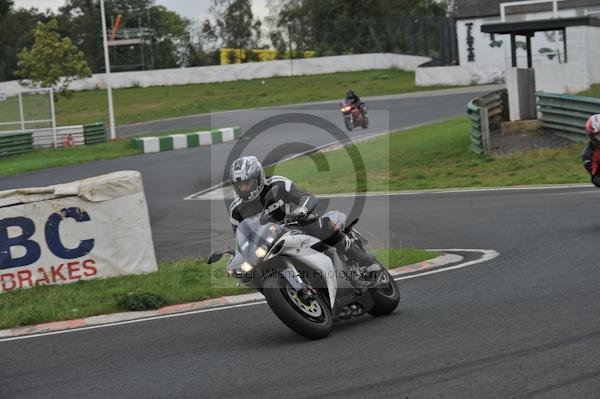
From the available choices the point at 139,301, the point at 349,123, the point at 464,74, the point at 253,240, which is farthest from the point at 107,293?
the point at 464,74

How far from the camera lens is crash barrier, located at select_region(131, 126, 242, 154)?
33750 mm

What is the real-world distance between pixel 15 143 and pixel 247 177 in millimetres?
29921

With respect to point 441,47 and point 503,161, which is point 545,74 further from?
point 441,47

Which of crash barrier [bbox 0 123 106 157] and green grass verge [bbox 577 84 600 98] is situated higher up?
green grass verge [bbox 577 84 600 98]

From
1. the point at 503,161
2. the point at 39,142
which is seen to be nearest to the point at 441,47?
the point at 39,142

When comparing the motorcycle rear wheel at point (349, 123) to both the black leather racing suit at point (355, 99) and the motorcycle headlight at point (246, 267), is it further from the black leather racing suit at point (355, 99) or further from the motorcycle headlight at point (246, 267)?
the motorcycle headlight at point (246, 267)

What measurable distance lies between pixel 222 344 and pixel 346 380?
1827mm

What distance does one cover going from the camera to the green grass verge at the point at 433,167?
2124 centimetres

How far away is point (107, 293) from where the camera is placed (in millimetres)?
Answer: 10609

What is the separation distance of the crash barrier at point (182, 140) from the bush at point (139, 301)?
78.4 feet

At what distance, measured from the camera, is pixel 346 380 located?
21.0 ft

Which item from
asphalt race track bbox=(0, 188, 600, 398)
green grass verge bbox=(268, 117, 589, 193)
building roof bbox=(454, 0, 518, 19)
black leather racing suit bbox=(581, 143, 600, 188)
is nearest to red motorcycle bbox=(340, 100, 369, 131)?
green grass verge bbox=(268, 117, 589, 193)

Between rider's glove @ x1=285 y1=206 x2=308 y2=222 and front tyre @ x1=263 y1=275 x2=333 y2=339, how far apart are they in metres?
0.48

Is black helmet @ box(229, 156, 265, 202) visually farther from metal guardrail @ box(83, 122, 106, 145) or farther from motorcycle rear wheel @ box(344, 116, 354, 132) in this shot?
metal guardrail @ box(83, 122, 106, 145)
